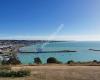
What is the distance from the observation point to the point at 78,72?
1684cm

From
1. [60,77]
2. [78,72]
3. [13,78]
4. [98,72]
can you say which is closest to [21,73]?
[13,78]

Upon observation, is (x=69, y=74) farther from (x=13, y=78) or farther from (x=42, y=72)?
(x=13, y=78)

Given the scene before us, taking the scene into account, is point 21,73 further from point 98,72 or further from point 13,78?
point 98,72

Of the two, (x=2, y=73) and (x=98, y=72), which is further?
(x=98, y=72)

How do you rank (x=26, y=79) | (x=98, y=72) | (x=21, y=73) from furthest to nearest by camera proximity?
(x=98, y=72) < (x=21, y=73) < (x=26, y=79)

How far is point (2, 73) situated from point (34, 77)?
1.95m

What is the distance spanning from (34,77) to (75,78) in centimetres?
217

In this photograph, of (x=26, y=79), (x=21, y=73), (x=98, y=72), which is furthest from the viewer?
(x=98, y=72)

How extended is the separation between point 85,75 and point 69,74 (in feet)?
3.13

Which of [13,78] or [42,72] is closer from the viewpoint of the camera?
[13,78]

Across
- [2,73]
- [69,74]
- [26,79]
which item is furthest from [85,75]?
[2,73]

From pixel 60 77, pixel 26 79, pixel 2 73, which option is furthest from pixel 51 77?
pixel 2 73

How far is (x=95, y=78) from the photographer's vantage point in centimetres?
1488

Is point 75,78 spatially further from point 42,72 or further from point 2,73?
point 2,73
